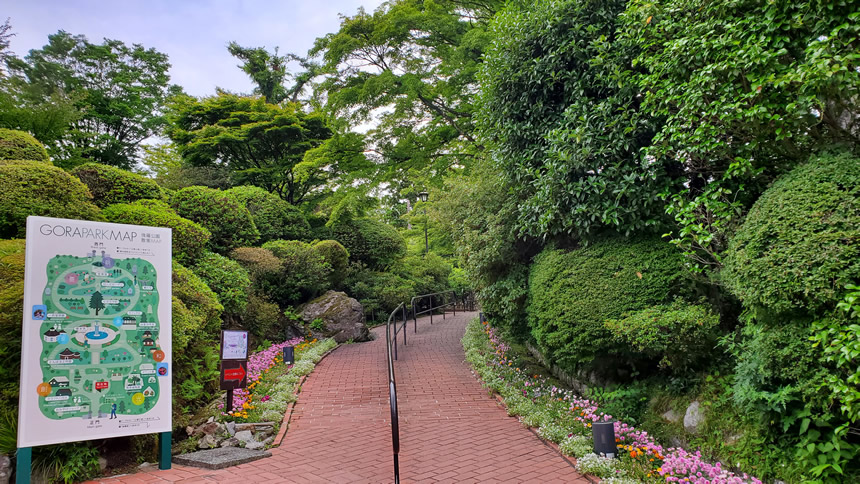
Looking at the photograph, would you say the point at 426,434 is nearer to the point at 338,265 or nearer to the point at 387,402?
the point at 387,402

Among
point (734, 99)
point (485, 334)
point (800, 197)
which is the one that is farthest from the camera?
point (485, 334)

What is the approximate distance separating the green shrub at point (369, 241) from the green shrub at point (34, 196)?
9.14 metres

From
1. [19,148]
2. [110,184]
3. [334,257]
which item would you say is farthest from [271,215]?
[19,148]

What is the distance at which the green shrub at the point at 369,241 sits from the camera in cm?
1548

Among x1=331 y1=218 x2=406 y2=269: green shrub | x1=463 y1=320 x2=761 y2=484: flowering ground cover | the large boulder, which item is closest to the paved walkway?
x1=463 y1=320 x2=761 y2=484: flowering ground cover

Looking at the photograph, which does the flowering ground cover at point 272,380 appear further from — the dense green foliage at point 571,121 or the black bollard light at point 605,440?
the dense green foliage at point 571,121

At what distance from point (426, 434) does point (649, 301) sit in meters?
2.98

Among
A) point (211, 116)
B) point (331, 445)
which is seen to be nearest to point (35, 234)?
point (331, 445)

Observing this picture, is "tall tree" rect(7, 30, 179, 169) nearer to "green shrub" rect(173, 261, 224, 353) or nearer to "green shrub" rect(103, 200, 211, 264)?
"green shrub" rect(103, 200, 211, 264)

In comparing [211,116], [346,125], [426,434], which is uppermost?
[211,116]

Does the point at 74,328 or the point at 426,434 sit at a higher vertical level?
the point at 74,328

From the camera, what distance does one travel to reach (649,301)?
5.02 m

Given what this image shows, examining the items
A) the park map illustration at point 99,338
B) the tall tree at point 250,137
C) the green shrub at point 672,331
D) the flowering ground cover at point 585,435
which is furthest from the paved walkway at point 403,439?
the tall tree at point 250,137

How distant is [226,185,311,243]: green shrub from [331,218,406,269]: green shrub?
1.49 metres
